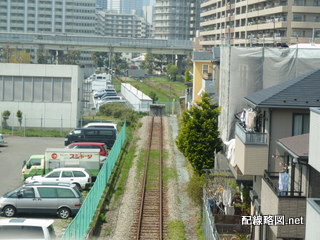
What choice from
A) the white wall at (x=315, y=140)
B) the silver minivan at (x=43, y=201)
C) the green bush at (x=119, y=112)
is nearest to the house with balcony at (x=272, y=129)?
the white wall at (x=315, y=140)

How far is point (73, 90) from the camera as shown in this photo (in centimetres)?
3341

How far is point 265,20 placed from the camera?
47.1 m

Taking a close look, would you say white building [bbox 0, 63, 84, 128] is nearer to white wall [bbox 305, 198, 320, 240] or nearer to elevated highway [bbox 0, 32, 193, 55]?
white wall [bbox 305, 198, 320, 240]

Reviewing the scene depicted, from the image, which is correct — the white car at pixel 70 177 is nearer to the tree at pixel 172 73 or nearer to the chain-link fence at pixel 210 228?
the chain-link fence at pixel 210 228

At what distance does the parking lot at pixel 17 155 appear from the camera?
65.4ft

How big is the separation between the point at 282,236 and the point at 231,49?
35.2 feet

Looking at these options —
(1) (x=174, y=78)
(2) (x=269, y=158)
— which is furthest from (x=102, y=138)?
(1) (x=174, y=78)

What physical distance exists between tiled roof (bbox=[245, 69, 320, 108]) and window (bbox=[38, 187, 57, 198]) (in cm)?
549

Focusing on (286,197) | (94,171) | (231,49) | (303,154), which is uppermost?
(231,49)

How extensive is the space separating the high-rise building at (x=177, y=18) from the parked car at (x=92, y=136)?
7825cm

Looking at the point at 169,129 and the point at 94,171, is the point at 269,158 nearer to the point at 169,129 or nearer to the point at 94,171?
the point at 94,171

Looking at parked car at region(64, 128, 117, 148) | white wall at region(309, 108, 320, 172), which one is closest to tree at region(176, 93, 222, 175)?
parked car at region(64, 128, 117, 148)

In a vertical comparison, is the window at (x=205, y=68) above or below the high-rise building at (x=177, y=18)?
below

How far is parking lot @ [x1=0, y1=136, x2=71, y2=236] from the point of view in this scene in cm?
1994
